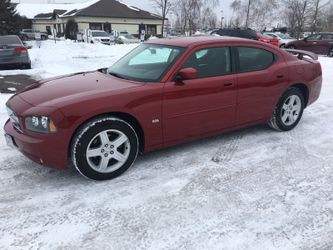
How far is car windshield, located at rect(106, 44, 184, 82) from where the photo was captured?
4062mm

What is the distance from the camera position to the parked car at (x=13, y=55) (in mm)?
11430

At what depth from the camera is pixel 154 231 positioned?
2857mm

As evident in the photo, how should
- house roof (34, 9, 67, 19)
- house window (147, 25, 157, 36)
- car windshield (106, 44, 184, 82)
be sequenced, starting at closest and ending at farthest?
1. car windshield (106, 44, 184, 82)
2. house window (147, 25, 157, 36)
3. house roof (34, 9, 67, 19)

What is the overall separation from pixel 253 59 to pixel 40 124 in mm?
2980

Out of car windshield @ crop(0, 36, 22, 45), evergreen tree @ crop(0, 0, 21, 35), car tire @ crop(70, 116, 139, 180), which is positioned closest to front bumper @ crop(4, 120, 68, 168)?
car tire @ crop(70, 116, 139, 180)

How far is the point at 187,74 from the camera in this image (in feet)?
12.7

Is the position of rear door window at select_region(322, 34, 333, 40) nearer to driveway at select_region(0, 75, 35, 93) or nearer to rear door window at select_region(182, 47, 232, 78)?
driveway at select_region(0, 75, 35, 93)

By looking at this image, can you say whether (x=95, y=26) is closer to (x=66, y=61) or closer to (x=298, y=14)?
(x=298, y=14)

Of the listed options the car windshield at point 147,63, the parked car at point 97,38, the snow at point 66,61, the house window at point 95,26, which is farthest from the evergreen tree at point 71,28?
the car windshield at point 147,63

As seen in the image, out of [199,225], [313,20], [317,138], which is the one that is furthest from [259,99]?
[313,20]

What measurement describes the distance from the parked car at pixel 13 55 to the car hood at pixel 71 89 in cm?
823

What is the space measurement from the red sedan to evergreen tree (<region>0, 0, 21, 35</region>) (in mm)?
32731

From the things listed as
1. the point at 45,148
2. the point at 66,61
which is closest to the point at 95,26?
the point at 66,61

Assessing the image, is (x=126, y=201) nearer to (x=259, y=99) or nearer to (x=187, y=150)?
(x=187, y=150)
